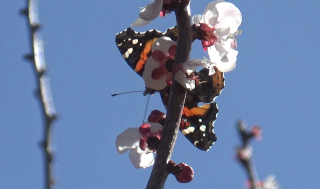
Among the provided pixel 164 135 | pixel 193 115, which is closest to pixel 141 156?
pixel 193 115

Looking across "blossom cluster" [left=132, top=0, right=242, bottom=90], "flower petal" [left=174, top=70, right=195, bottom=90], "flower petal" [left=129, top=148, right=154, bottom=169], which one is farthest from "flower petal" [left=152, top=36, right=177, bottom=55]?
"flower petal" [left=129, top=148, right=154, bottom=169]

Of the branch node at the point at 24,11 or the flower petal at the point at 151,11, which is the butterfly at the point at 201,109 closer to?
the flower petal at the point at 151,11

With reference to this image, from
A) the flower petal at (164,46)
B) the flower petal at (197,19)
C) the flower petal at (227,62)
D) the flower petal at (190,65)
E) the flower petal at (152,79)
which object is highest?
the flower petal at (197,19)

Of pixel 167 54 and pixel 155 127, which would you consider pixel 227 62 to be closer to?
pixel 167 54

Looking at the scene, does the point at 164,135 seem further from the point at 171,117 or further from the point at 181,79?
the point at 181,79

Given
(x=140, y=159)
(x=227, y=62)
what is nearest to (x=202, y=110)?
(x=227, y=62)

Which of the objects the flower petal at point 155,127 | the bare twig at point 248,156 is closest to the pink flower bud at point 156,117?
the flower petal at point 155,127
